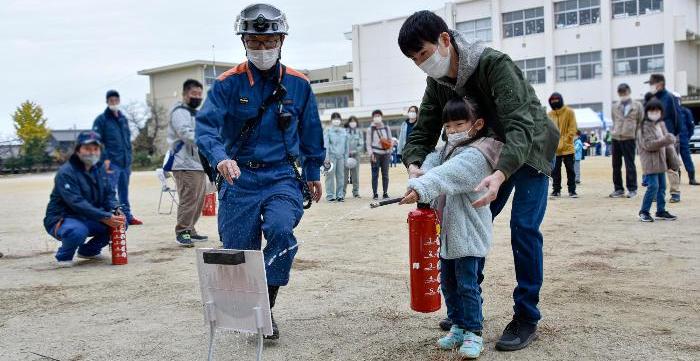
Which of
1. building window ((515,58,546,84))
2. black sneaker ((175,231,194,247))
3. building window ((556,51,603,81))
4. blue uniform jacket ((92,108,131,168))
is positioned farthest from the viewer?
building window ((515,58,546,84))

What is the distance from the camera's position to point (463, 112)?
11.8 ft

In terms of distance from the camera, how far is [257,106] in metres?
4.12

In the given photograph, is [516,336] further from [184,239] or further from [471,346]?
[184,239]

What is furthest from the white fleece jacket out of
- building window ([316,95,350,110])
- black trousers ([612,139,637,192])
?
building window ([316,95,350,110])

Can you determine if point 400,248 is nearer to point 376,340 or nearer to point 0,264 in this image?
point 376,340

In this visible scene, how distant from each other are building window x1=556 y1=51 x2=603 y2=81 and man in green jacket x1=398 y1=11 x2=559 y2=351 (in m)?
48.6

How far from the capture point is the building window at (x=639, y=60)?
4634cm

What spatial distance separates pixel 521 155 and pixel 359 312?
188 cm

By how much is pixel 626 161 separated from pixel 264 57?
988 cm

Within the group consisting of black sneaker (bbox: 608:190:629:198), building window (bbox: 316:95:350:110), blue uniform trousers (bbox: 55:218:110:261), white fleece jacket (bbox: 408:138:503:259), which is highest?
building window (bbox: 316:95:350:110)

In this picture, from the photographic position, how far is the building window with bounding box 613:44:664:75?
152ft

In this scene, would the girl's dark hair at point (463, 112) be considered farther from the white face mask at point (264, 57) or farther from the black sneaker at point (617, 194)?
the black sneaker at point (617, 194)

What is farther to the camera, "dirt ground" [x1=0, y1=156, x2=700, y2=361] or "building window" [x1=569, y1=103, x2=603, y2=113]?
"building window" [x1=569, y1=103, x2=603, y2=113]

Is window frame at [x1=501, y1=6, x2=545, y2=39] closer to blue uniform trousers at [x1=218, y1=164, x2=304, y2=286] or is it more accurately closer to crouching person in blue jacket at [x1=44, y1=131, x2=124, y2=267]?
crouching person in blue jacket at [x1=44, y1=131, x2=124, y2=267]
